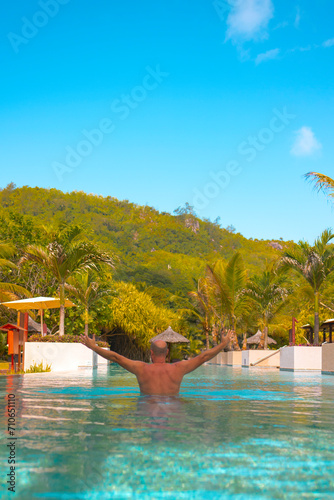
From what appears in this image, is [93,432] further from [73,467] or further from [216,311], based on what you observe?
[216,311]

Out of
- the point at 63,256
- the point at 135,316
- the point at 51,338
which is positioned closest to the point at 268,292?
the point at 135,316

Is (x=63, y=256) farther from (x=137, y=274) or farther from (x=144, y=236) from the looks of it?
(x=144, y=236)

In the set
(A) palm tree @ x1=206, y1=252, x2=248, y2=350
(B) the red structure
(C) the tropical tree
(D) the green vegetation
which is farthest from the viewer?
(C) the tropical tree

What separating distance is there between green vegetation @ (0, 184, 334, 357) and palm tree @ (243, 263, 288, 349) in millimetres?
67

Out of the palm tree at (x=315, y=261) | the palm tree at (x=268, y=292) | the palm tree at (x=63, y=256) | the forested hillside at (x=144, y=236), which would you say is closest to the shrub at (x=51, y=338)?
the palm tree at (x=63, y=256)

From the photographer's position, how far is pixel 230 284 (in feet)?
107

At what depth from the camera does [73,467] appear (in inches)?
113

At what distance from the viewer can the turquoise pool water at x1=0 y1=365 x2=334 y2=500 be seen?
2.50 metres

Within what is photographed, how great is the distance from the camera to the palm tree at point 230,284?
106ft

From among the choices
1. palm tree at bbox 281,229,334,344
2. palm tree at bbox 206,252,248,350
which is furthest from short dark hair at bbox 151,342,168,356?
palm tree at bbox 206,252,248,350

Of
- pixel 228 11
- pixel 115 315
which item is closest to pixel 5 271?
pixel 115 315

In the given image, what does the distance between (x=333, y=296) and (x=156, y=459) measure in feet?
95.4

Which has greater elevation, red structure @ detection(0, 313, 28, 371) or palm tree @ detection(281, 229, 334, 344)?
palm tree @ detection(281, 229, 334, 344)

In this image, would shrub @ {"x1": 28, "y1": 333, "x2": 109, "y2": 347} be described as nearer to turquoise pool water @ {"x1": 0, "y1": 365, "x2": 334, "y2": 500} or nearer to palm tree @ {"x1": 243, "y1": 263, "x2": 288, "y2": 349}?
turquoise pool water @ {"x1": 0, "y1": 365, "x2": 334, "y2": 500}
